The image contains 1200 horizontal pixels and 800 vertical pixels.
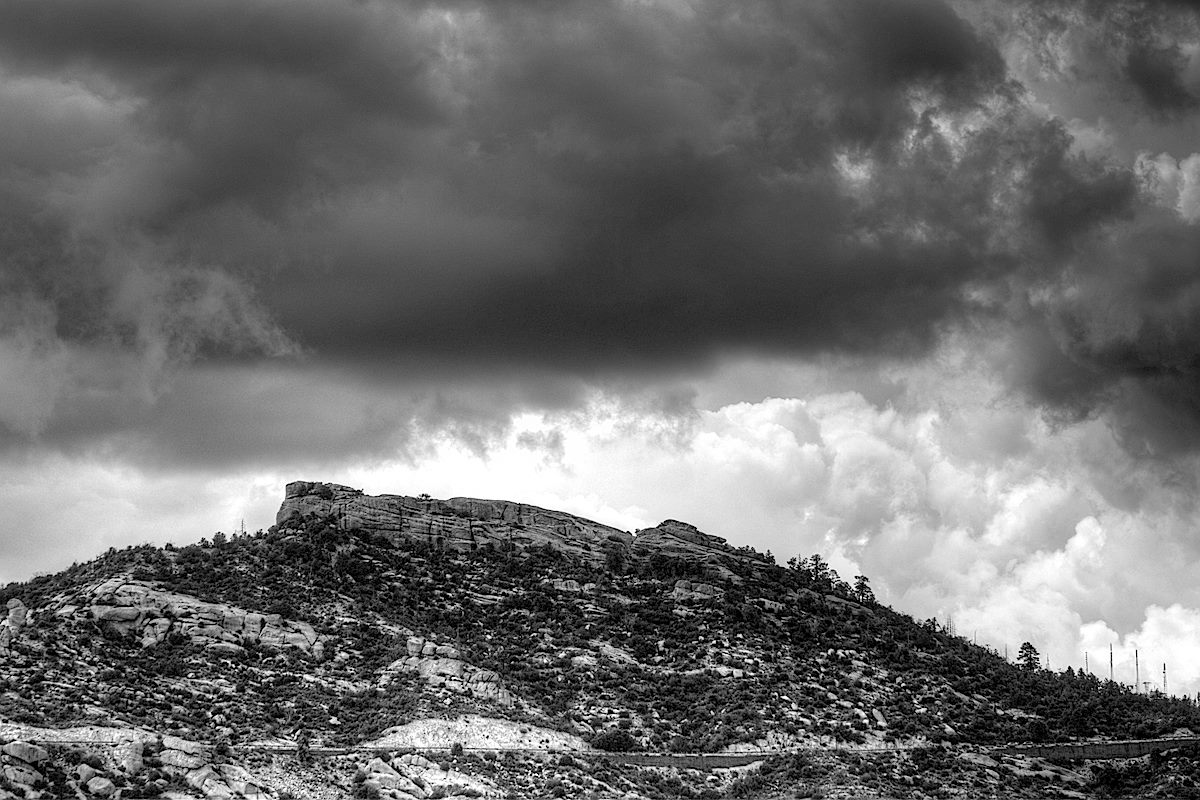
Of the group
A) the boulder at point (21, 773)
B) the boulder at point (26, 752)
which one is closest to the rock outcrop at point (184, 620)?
the boulder at point (26, 752)

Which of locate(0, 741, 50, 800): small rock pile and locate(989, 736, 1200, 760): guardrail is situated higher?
locate(989, 736, 1200, 760): guardrail

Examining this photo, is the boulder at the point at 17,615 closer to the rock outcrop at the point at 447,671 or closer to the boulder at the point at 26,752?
the rock outcrop at the point at 447,671

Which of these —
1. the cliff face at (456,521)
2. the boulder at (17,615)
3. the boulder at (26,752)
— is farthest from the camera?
the cliff face at (456,521)

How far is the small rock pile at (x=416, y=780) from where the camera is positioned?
402 ft

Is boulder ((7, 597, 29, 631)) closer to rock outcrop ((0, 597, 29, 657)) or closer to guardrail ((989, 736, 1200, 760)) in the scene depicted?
rock outcrop ((0, 597, 29, 657))

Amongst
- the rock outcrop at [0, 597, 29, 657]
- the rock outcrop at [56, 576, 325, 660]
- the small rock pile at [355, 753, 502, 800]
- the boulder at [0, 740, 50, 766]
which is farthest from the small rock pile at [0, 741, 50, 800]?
the rock outcrop at [56, 576, 325, 660]

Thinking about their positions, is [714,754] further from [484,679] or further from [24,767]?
[24,767]

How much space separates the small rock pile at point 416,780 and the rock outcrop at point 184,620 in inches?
1079

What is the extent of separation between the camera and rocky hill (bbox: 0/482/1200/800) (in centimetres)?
12744

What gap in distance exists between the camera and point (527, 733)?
141250 millimetres

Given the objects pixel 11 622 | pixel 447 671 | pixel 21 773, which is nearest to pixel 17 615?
pixel 11 622

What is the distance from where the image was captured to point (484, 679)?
5935 inches

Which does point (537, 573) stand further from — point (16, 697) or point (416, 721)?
point (16, 697)

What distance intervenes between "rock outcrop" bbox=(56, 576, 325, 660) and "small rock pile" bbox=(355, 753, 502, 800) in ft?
89.9
